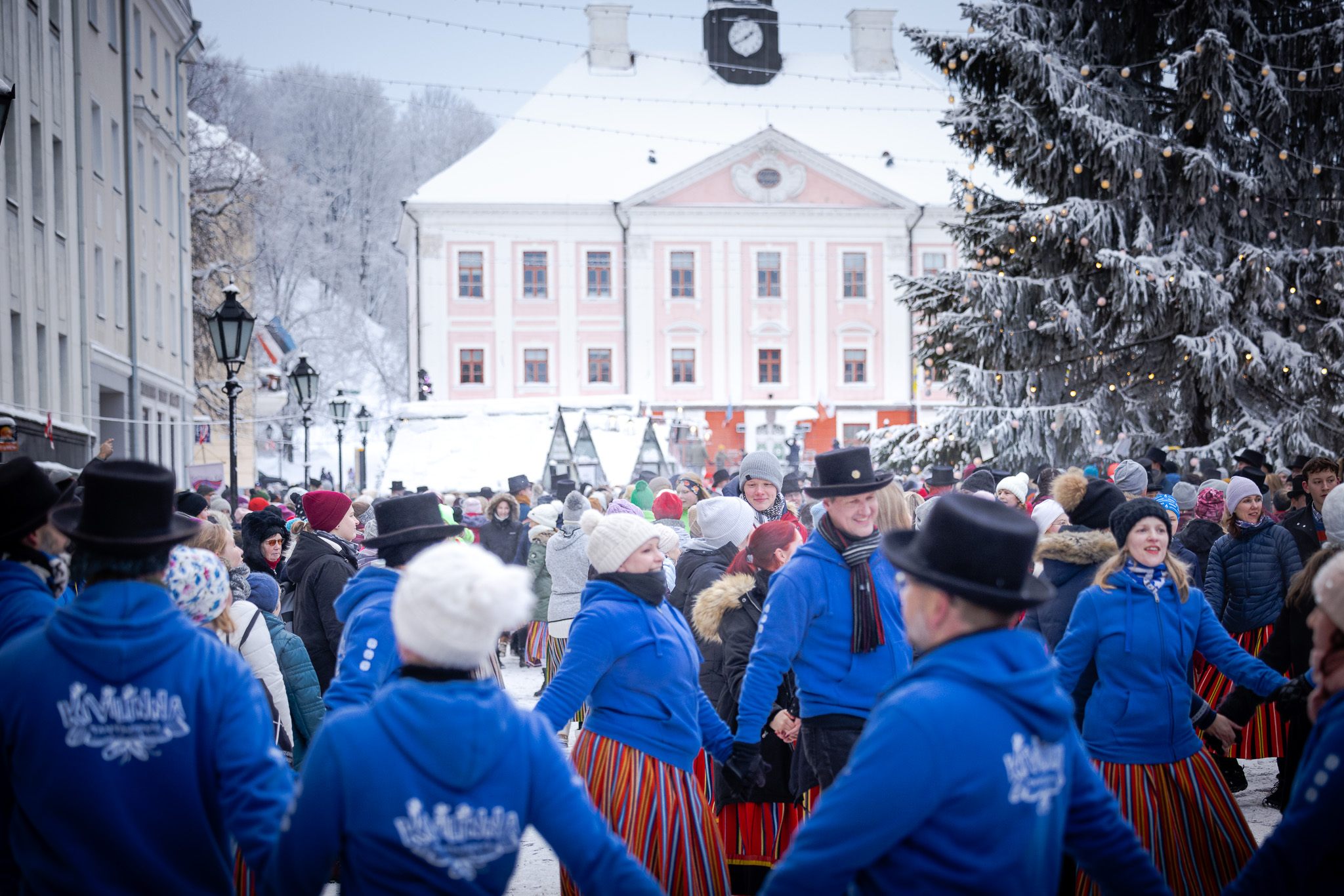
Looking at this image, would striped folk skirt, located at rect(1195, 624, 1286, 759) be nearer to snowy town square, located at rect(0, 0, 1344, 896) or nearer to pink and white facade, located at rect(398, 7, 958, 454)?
snowy town square, located at rect(0, 0, 1344, 896)

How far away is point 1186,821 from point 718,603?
2070 mm

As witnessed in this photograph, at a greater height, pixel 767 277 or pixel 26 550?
pixel 767 277

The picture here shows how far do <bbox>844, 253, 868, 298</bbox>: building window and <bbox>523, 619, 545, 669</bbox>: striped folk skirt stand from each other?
36.0m

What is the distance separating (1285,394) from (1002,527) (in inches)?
634

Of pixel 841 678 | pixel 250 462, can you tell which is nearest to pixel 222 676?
pixel 841 678

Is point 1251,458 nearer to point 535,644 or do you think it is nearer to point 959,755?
point 535,644

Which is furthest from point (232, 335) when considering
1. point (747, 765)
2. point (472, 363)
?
point (472, 363)

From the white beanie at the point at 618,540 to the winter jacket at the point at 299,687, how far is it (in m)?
1.64

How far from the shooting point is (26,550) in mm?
3439

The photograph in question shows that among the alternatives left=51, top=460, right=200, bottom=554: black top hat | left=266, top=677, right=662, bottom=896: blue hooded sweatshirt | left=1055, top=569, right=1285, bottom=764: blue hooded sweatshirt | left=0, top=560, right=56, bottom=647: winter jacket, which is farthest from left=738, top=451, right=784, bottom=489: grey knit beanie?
left=266, top=677, right=662, bottom=896: blue hooded sweatshirt

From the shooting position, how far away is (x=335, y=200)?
64.1 m

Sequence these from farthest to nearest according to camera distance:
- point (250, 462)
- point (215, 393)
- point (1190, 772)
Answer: point (250, 462)
point (215, 393)
point (1190, 772)

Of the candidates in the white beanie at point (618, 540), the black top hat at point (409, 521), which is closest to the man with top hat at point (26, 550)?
the black top hat at point (409, 521)

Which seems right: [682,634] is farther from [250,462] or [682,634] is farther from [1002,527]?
[250,462]
